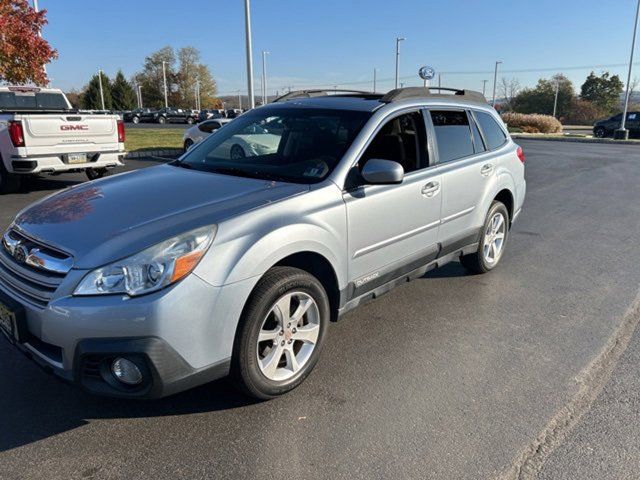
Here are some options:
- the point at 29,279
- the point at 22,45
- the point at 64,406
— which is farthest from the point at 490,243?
the point at 22,45

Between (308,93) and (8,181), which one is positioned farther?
(8,181)

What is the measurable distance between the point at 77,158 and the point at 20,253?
6695mm

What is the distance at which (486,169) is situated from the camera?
497 centimetres

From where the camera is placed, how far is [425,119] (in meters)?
4.28

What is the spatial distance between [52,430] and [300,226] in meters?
1.73

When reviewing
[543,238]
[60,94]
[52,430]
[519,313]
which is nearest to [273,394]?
Answer: [52,430]

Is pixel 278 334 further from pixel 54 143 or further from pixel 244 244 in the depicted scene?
pixel 54 143

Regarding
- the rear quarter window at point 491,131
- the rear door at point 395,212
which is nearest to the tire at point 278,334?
the rear door at point 395,212

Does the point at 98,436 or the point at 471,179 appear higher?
the point at 471,179

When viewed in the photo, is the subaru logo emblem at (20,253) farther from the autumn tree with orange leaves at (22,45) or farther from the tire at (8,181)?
the autumn tree with orange leaves at (22,45)

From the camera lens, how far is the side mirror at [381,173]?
11.1 feet

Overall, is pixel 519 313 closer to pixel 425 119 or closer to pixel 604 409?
pixel 604 409

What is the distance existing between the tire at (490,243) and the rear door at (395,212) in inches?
40.4

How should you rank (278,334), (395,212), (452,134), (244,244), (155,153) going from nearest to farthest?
(244,244), (278,334), (395,212), (452,134), (155,153)
